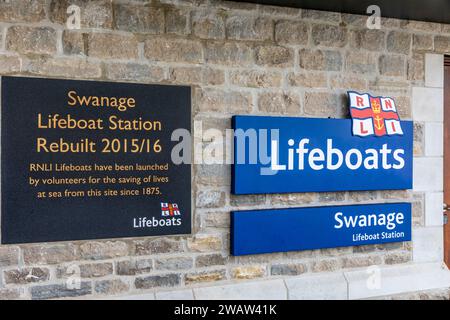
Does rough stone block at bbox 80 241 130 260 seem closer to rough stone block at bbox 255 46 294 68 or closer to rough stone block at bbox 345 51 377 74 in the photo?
rough stone block at bbox 255 46 294 68

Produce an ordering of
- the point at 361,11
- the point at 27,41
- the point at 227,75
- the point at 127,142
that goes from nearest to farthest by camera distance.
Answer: the point at 27,41
the point at 127,142
the point at 227,75
the point at 361,11

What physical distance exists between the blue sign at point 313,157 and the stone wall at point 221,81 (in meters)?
0.09

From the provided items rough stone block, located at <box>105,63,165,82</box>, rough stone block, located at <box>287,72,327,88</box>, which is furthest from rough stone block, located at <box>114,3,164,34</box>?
rough stone block, located at <box>287,72,327,88</box>

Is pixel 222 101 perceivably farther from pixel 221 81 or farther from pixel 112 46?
pixel 112 46

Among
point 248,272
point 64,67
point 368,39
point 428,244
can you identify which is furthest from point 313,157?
point 64,67

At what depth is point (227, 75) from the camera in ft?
10.5

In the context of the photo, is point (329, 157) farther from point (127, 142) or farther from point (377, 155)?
point (127, 142)

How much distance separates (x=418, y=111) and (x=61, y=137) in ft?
8.55

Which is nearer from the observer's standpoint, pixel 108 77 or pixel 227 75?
pixel 108 77

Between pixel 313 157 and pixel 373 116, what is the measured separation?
1.90ft

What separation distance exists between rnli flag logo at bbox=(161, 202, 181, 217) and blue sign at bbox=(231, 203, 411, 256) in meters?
0.38

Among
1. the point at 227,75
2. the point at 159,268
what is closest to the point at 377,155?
the point at 227,75

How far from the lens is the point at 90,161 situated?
2891 mm

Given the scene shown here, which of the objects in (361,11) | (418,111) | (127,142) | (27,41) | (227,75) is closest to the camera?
(27,41)
